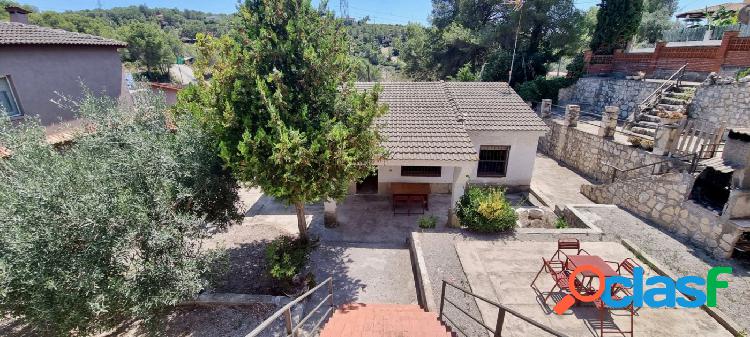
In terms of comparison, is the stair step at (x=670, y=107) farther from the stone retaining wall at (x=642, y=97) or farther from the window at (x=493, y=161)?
the window at (x=493, y=161)

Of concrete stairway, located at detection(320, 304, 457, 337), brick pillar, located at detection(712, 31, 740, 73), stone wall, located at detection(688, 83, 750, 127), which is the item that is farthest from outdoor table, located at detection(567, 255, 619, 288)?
brick pillar, located at detection(712, 31, 740, 73)

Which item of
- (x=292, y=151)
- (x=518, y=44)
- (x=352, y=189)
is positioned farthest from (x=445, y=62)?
(x=292, y=151)

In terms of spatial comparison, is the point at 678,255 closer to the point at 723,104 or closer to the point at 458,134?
the point at 458,134

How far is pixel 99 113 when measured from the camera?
7492 mm

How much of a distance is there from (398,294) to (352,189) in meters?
5.88

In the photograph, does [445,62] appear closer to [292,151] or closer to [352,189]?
[352,189]

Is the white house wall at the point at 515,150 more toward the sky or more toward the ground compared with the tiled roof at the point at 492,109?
more toward the ground

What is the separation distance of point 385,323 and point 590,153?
546 inches

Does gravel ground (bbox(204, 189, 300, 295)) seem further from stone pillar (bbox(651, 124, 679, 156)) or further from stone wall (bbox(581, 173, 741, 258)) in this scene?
stone pillar (bbox(651, 124, 679, 156))

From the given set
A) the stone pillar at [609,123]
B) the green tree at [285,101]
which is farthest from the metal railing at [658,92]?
the green tree at [285,101]

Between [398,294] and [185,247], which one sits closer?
[185,247]

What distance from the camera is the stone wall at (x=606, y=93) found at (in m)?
16.5

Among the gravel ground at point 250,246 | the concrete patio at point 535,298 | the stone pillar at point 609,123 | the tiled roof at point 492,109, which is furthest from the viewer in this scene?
the stone pillar at point 609,123

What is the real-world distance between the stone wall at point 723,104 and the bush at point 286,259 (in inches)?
671
